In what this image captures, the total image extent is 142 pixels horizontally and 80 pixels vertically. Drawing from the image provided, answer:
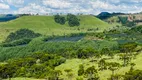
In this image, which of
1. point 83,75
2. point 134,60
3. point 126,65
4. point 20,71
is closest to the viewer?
point 83,75

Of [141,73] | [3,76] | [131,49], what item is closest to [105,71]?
[141,73]

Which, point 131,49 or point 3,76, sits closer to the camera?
point 3,76

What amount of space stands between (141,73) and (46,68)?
77.6 m

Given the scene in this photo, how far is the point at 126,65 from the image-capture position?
14788cm

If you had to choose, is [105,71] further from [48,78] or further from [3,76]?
[3,76]

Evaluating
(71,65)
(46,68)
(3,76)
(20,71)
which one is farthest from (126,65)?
(3,76)

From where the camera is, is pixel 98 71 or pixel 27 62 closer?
pixel 98 71

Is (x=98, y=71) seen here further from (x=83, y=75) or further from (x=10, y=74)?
(x=10, y=74)

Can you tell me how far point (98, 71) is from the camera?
Result: 470ft

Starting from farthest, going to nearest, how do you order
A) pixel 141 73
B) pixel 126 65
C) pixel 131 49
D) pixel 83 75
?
1. pixel 131 49
2. pixel 126 65
3. pixel 83 75
4. pixel 141 73

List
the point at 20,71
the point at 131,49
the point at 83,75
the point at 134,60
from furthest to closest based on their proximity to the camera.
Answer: the point at 131,49
the point at 20,71
the point at 134,60
the point at 83,75

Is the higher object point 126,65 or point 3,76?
point 126,65

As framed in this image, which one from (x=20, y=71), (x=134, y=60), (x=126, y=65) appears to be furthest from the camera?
(x=20, y=71)

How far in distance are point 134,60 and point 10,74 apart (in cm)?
8254
